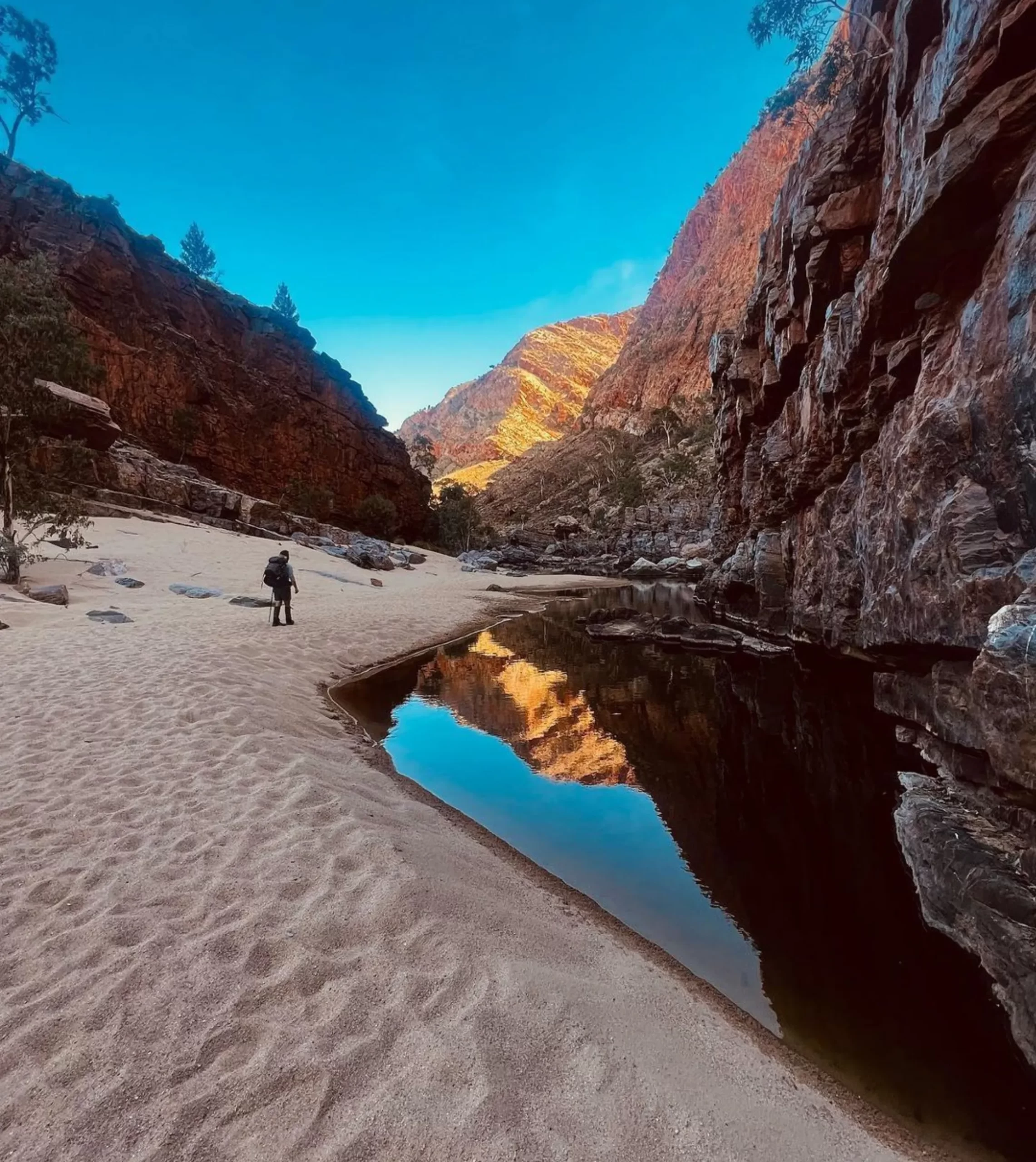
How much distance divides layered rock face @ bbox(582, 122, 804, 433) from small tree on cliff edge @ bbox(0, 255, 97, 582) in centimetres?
11946

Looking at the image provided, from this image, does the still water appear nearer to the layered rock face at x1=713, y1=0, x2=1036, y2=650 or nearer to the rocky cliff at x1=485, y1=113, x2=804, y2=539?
the layered rock face at x1=713, y1=0, x2=1036, y2=650

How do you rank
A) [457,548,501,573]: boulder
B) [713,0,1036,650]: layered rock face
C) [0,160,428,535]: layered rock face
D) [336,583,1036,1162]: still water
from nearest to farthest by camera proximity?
[336,583,1036,1162]: still water → [713,0,1036,650]: layered rock face → [0,160,428,535]: layered rock face → [457,548,501,573]: boulder

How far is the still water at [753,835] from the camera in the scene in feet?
13.2

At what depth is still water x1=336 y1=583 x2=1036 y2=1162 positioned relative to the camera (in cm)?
402

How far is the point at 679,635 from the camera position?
2128 cm

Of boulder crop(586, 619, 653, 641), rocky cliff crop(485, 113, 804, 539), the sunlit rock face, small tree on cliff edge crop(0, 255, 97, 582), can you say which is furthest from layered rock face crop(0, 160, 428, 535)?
the sunlit rock face

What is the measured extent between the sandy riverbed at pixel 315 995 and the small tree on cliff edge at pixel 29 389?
17.1 meters

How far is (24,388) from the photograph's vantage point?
19.3m

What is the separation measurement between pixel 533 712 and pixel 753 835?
610 cm

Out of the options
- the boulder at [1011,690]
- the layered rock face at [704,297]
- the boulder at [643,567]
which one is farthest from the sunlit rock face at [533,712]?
the layered rock face at [704,297]

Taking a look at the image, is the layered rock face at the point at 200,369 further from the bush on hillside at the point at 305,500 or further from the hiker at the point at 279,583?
the hiker at the point at 279,583

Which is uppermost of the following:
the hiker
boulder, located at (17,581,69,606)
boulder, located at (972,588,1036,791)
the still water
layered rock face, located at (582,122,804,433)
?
layered rock face, located at (582,122,804,433)

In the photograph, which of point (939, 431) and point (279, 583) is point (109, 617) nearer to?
point (279, 583)

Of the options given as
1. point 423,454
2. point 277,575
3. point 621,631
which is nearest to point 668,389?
point 423,454
